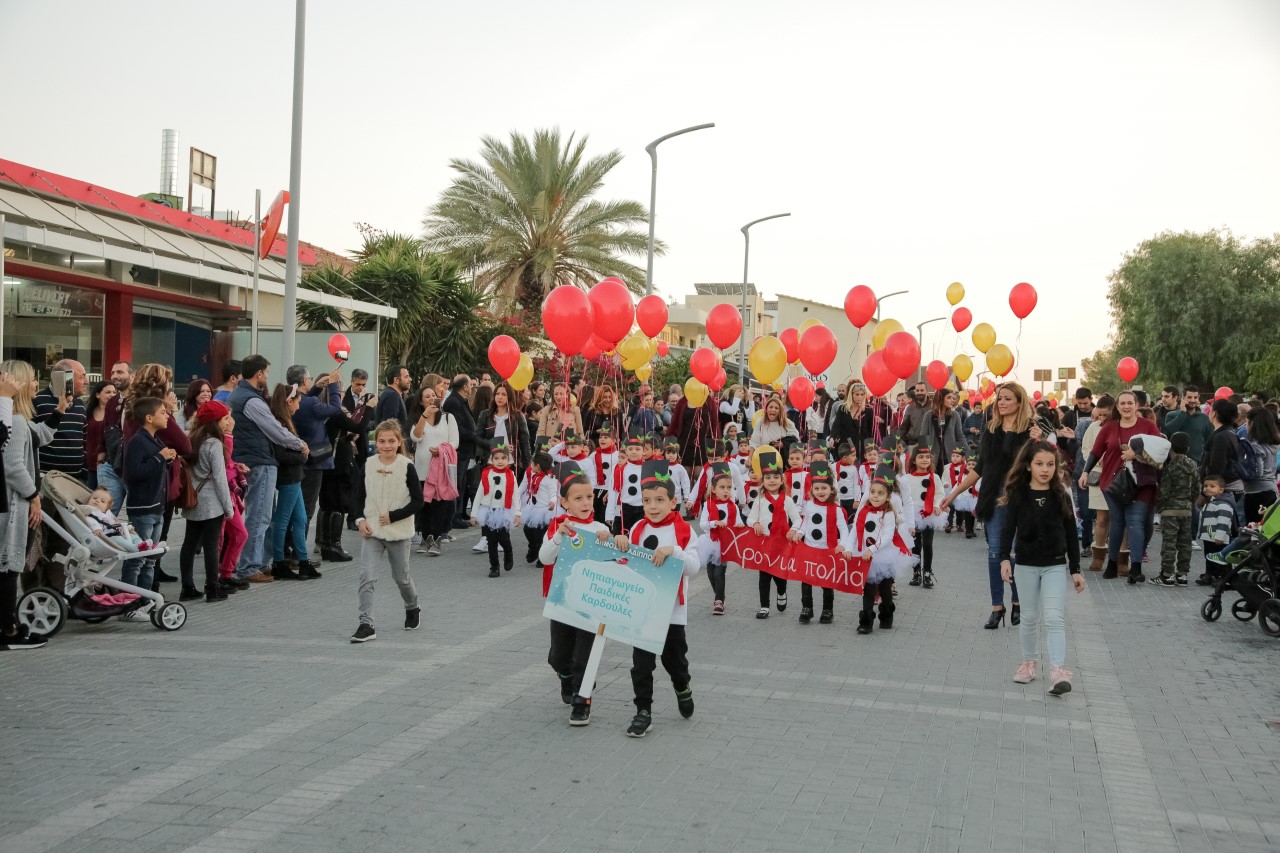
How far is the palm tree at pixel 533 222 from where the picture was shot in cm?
3108

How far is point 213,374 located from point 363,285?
555 centimetres

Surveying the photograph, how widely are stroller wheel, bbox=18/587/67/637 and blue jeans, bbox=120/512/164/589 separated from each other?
2.97ft

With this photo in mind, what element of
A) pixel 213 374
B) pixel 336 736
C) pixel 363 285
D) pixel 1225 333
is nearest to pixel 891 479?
pixel 336 736

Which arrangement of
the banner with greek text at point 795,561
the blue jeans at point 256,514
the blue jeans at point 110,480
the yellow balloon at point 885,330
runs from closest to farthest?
the banner with greek text at point 795,561, the blue jeans at point 110,480, the blue jeans at point 256,514, the yellow balloon at point 885,330

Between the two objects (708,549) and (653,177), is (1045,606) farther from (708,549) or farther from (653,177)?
(653,177)

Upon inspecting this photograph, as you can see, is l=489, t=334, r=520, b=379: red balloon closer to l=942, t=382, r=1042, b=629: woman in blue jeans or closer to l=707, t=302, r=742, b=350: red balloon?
l=707, t=302, r=742, b=350: red balloon

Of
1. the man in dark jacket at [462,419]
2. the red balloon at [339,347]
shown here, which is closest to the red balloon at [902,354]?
the man in dark jacket at [462,419]

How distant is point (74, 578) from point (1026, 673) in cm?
669

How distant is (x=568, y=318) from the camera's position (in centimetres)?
1084

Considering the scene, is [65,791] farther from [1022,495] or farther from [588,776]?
[1022,495]

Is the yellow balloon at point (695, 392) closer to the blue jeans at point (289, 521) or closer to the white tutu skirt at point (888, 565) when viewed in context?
the blue jeans at point (289, 521)

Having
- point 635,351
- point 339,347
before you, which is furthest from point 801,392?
point 339,347

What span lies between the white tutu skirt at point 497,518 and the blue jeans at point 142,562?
10.7 ft

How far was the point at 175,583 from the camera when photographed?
10.7 meters
